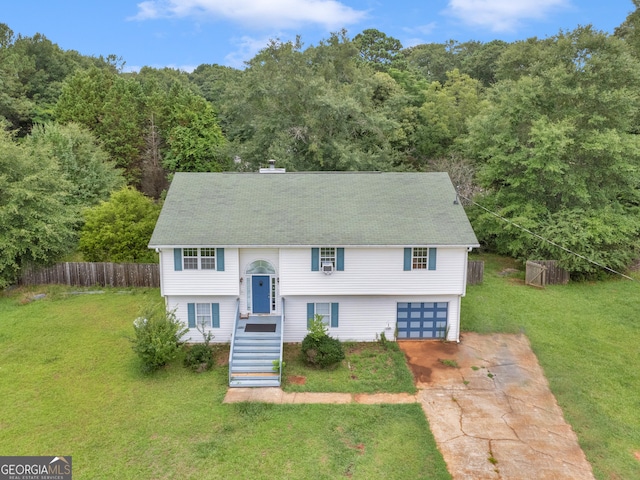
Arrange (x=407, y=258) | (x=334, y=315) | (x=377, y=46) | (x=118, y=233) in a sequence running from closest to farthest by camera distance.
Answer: (x=407, y=258) → (x=334, y=315) → (x=118, y=233) → (x=377, y=46)

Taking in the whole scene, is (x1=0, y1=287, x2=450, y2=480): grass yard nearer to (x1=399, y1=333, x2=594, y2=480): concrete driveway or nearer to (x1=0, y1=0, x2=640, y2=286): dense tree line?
(x1=399, y1=333, x2=594, y2=480): concrete driveway

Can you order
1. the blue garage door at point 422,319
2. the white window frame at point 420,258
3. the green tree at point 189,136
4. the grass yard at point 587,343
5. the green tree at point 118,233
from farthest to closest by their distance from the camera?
the green tree at point 189,136, the green tree at point 118,233, the blue garage door at point 422,319, the white window frame at point 420,258, the grass yard at point 587,343

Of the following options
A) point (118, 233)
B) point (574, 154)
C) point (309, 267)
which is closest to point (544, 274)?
point (574, 154)

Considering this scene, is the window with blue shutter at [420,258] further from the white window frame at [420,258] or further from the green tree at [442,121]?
the green tree at [442,121]

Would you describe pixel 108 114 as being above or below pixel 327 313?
above

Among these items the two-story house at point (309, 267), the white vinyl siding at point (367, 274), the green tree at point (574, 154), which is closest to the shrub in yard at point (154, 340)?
the two-story house at point (309, 267)

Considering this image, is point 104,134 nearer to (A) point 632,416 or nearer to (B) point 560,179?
(B) point 560,179

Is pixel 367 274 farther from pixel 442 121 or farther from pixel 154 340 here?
pixel 442 121
